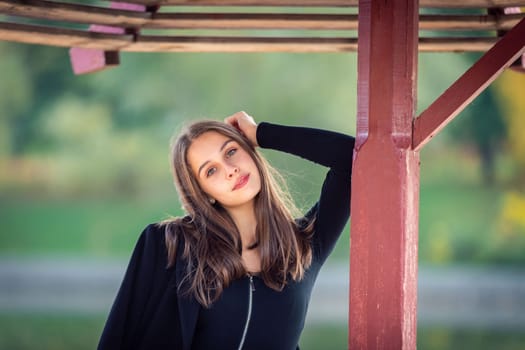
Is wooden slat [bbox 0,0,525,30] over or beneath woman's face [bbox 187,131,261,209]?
over

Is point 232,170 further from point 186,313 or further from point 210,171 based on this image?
point 186,313

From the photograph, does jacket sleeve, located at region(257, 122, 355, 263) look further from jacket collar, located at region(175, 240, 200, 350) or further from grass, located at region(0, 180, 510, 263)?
grass, located at region(0, 180, 510, 263)

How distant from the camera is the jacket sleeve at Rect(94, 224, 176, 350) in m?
3.21

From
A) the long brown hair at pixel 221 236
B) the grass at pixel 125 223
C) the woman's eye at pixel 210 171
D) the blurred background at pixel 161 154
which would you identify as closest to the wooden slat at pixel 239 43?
the long brown hair at pixel 221 236

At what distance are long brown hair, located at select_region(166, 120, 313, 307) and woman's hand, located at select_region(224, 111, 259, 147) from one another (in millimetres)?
29

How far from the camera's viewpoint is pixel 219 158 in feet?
10.6

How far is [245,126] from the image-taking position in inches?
133

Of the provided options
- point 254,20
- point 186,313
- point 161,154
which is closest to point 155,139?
point 161,154

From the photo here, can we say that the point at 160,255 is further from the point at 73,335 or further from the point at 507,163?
the point at 507,163

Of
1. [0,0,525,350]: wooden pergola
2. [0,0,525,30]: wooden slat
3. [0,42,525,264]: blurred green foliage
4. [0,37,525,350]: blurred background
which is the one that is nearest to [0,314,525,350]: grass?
[0,37,525,350]: blurred background

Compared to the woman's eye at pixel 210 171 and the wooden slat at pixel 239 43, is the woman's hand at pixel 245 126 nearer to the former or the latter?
the woman's eye at pixel 210 171

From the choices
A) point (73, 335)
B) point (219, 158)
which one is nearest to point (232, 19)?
point (219, 158)

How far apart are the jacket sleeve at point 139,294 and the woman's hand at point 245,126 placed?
17.5 inches

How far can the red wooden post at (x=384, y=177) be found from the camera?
9.08 feet
